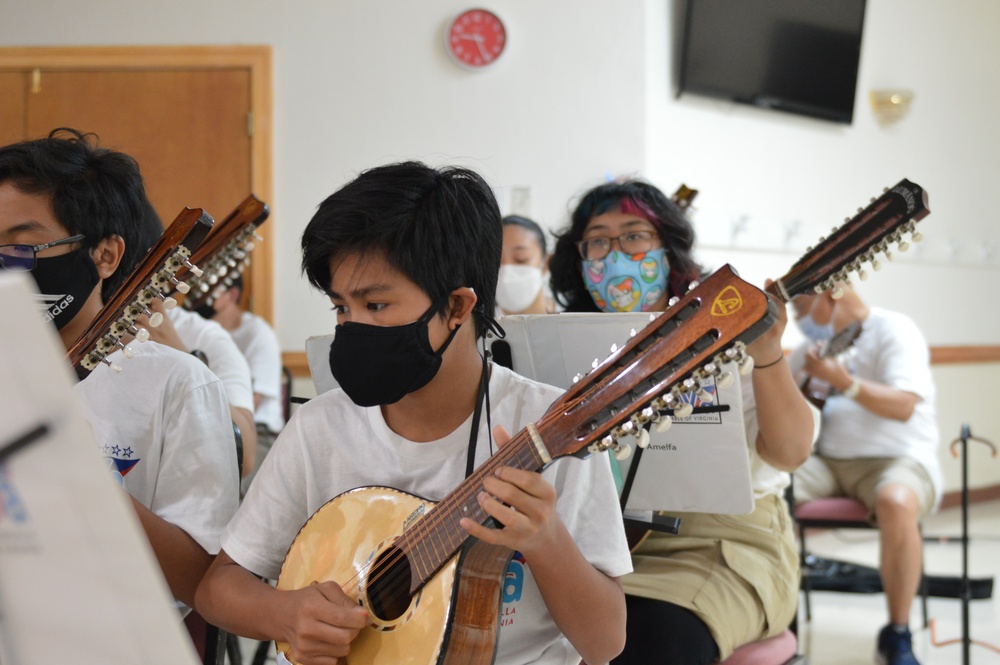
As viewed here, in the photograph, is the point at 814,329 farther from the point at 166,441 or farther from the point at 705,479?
the point at 166,441

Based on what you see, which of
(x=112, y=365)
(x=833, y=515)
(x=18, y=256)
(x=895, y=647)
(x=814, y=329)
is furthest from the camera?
(x=814, y=329)

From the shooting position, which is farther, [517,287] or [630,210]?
[517,287]

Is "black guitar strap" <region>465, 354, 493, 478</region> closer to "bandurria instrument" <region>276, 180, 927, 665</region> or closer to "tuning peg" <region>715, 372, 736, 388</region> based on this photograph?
"bandurria instrument" <region>276, 180, 927, 665</region>

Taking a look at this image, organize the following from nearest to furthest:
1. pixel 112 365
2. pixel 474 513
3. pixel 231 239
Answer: pixel 474 513, pixel 112 365, pixel 231 239

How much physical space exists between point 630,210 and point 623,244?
0.26ft

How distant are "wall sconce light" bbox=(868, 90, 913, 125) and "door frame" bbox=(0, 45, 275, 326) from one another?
3.40m

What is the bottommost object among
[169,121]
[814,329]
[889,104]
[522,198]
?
[814,329]

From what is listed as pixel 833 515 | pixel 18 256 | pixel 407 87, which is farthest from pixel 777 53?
pixel 18 256

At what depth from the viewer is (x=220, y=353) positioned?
7.99 feet

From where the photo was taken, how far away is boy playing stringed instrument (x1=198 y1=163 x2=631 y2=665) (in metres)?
1.22

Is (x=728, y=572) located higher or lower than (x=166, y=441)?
lower

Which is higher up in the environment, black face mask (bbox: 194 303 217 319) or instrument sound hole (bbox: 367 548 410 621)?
instrument sound hole (bbox: 367 548 410 621)

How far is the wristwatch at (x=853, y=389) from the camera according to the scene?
3.30m

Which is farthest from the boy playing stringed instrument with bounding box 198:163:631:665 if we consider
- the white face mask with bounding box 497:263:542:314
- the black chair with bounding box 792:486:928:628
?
the black chair with bounding box 792:486:928:628
